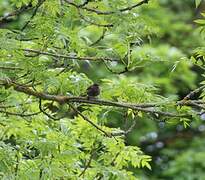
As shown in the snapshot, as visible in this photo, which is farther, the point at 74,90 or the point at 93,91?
the point at 74,90

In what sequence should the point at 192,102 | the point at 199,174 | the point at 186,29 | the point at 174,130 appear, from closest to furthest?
the point at 192,102 → the point at 199,174 → the point at 186,29 → the point at 174,130

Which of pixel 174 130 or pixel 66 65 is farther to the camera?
pixel 174 130

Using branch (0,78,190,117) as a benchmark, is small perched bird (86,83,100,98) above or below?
above

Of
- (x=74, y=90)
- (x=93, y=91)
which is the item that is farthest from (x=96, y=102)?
(x=74, y=90)

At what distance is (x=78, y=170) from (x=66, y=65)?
18.3 inches

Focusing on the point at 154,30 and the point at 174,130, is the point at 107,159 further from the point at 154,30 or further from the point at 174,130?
the point at 174,130

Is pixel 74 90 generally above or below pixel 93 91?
below

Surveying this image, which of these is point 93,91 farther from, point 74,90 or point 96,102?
point 74,90

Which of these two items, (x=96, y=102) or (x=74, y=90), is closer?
(x=96, y=102)

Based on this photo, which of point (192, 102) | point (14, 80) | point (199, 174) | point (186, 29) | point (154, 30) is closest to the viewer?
point (192, 102)

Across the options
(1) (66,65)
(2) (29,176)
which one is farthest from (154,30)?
(2) (29,176)

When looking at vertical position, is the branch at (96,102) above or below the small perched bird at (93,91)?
below

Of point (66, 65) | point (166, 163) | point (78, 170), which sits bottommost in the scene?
point (166, 163)

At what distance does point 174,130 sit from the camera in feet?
23.0
